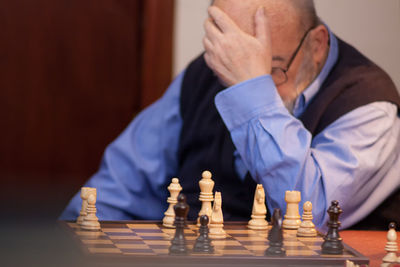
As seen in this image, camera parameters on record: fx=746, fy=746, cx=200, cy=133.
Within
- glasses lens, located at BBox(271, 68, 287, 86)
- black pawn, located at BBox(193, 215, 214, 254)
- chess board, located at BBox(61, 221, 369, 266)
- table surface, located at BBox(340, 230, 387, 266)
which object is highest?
glasses lens, located at BBox(271, 68, 287, 86)

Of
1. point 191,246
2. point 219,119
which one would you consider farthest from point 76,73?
point 191,246

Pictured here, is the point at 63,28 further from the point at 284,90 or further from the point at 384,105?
the point at 384,105

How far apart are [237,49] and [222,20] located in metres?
0.09

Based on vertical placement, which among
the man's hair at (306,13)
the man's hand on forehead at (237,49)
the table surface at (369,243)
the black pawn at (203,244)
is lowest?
the table surface at (369,243)

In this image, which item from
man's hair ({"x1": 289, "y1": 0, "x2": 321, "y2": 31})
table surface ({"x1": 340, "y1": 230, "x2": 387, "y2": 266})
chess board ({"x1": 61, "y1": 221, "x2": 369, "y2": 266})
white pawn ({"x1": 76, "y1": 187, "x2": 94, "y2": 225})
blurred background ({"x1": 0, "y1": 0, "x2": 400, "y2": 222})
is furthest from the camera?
blurred background ({"x1": 0, "y1": 0, "x2": 400, "y2": 222})

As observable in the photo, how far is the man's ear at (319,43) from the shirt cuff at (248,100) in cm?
29

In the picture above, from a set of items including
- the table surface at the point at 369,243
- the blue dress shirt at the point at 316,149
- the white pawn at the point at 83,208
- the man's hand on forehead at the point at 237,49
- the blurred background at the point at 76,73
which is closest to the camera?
the table surface at the point at 369,243

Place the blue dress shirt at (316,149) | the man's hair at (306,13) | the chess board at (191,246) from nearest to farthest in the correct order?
the chess board at (191,246), the blue dress shirt at (316,149), the man's hair at (306,13)

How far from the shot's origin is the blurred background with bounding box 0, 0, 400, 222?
3.15 metres

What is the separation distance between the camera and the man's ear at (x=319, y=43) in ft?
6.91

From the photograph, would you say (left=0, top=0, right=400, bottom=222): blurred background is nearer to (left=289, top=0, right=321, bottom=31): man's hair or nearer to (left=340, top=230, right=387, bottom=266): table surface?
(left=289, top=0, right=321, bottom=31): man's hair

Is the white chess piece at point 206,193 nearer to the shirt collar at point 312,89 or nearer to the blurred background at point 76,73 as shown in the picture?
the shirt collar at point 312,89

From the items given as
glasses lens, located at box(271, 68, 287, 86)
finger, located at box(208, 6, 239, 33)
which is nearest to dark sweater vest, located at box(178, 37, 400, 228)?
glasses lens, located at box(271, 68, 287, 86)

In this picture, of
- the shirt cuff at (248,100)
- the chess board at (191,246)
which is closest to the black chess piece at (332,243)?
the chess board at (191,246)
